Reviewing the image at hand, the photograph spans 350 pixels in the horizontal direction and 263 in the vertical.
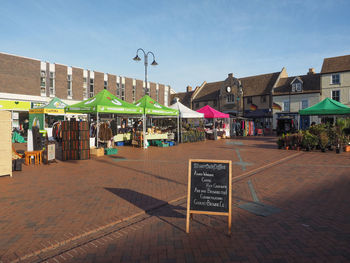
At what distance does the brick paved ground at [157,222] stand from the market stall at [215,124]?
48.1ft

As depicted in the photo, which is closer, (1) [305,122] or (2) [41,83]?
(2) [41,83]

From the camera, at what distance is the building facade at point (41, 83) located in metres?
27.4

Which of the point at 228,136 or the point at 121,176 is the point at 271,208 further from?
the point at 228,136

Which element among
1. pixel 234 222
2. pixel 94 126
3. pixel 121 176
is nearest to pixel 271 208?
pixel 234 222

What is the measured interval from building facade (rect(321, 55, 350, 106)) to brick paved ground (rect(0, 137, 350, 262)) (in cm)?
3119

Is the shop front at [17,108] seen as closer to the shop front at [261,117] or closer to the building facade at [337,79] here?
the shop front at [261,117]

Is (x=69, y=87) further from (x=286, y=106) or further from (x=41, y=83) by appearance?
(x=286, y=106)

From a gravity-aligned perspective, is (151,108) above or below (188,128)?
above

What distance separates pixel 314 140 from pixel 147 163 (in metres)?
10.2

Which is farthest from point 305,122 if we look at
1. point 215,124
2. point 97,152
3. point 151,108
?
point 97,152

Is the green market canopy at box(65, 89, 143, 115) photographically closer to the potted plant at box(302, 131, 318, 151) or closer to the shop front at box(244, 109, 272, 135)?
the potted plant at box(302, 131, 318, 151)

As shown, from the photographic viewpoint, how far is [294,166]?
9.56m

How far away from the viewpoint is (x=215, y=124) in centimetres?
2581

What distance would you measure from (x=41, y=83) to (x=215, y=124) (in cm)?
2268
